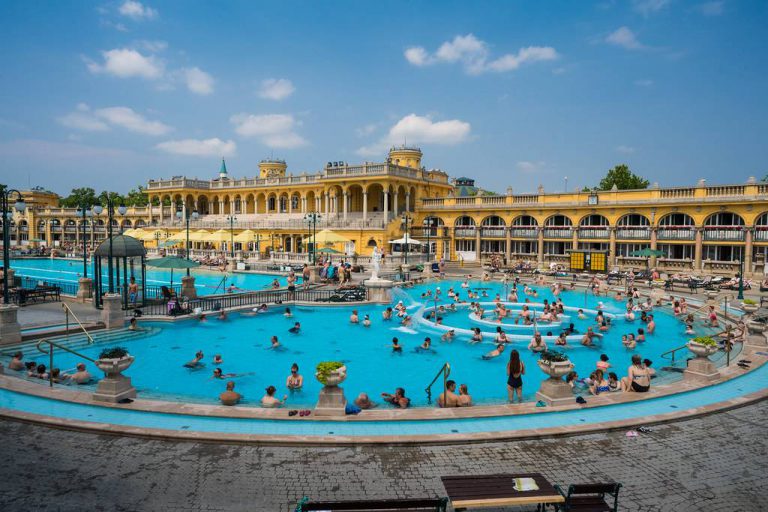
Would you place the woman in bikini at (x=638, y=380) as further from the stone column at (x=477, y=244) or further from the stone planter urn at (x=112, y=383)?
the stone column at (x=477, y=244)

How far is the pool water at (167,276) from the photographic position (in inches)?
1356

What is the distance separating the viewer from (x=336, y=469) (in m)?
7.45

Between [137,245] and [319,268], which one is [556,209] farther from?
[137,245]

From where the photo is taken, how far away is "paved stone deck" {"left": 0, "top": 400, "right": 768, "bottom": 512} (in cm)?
659

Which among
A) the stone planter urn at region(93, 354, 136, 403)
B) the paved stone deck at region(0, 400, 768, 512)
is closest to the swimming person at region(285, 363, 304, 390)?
the stone planter urn at region(93, 354, 136, 403)

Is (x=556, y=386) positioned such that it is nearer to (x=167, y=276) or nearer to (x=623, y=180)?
(x=167, y=276)

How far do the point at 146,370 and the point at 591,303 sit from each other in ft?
78.8

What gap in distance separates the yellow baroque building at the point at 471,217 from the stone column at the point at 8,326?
2883 cm

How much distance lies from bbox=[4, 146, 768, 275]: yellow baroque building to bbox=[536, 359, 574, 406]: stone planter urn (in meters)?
32.3

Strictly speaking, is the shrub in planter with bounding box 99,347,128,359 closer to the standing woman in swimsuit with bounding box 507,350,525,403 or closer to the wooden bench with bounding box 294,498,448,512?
the wooden bench with bounding box 294,498,448,512

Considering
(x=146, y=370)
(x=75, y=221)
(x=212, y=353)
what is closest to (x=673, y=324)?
(x=212, y=353)

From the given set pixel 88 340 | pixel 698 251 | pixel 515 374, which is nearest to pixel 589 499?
pixel 515 374

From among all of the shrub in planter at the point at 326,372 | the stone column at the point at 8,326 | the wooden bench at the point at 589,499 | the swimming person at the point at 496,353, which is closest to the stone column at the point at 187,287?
the stone column at the point at 8,326

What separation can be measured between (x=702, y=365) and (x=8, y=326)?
66.1 ft
